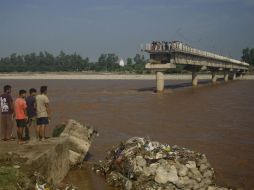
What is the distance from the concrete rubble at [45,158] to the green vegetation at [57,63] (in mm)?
131785

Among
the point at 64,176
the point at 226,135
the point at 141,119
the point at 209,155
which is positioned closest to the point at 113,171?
the point at 64,176

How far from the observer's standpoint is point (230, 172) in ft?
35.8

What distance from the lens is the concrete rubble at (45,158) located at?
25.0 ft

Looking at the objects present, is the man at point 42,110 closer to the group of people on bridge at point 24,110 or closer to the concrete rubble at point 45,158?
the group of people on bridge at point 24,110

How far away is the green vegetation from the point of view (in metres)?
148

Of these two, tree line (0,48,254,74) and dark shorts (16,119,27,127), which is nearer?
dark shorts (16,119,27,127)

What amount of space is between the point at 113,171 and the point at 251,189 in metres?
3.28

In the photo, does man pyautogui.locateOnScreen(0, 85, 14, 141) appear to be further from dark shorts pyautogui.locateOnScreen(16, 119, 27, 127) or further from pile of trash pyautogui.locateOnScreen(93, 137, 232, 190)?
pile of trash pyautogui.locateOnScreen(93, 137, 232, 190)

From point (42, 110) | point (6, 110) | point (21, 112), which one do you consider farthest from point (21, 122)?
point (42, 110)

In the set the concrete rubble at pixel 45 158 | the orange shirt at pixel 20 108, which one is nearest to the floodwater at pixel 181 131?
the concrete rubble at pixel 45 158

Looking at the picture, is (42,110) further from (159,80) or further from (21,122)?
(159,80)

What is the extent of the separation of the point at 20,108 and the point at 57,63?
5924 inches

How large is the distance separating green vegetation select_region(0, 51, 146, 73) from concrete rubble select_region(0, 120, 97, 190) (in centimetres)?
13179

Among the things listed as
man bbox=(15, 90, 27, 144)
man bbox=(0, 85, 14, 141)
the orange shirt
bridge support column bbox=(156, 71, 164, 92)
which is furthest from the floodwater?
bridge support column bbox=(156, 71, 164, 92)
